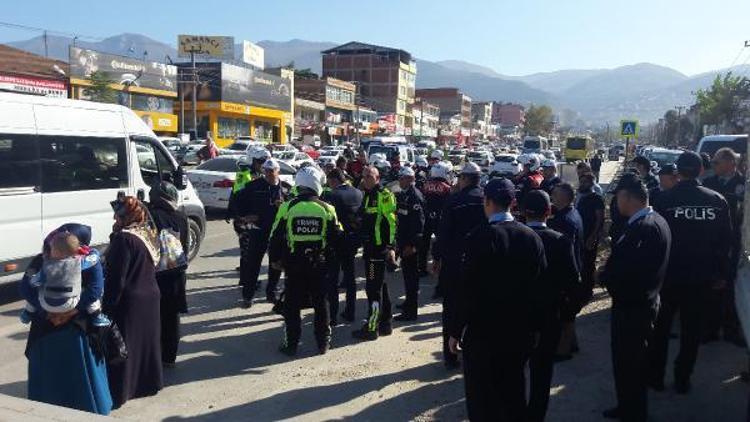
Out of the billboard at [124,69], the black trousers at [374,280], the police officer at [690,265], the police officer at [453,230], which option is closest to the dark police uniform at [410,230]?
the black trousers at [374,280]

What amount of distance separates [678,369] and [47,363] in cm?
487

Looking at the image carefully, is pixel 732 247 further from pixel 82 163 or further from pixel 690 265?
pixel 82 163

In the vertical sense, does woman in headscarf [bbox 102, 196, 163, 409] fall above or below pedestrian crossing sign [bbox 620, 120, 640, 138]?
below

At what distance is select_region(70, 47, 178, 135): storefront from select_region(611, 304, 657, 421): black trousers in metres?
39.2

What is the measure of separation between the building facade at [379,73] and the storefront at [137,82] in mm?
52960

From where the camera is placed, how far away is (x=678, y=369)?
5.20 meters

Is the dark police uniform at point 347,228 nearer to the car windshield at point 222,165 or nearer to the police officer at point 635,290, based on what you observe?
the police officer at point 635,290

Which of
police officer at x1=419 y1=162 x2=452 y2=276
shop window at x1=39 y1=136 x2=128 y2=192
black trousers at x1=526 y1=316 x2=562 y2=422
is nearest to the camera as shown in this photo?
black trousers at x1=526 y1=316 x2=562 y2=422

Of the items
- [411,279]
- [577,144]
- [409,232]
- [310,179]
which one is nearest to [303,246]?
[310,179]

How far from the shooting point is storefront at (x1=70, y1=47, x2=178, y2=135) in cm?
4125

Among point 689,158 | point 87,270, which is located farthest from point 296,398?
point 689,158

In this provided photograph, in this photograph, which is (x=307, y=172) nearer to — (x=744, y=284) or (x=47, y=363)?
(x=47, y=363)

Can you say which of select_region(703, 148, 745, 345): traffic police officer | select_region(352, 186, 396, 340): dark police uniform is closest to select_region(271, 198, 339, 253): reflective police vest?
select_region(352, 186, 396, 340): dark police uniform

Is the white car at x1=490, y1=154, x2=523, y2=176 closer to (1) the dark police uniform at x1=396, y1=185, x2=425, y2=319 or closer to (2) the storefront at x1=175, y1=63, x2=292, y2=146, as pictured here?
(1) the dark police uniform at x1=396, y1=185, x2=425, y2=319
